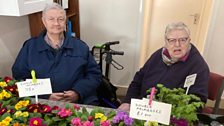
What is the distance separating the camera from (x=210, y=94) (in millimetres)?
1479

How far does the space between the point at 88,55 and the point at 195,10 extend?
63.1 inches

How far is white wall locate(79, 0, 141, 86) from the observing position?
8.23 feet

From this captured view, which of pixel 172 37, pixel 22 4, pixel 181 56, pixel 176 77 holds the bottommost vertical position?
pixel 176 77

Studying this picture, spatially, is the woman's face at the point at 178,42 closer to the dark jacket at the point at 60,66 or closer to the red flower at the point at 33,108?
the dark jacket at the point at 60,66

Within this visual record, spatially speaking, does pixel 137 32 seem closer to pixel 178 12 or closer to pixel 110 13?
pixel 110 13

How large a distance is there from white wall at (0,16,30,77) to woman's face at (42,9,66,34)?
367mm

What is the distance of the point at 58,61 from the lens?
1.55 metres

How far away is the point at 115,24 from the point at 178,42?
1.33 meters

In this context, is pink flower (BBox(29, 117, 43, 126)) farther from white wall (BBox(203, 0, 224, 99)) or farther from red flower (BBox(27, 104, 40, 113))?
white wall (BBox(203, 0, 224, 99))

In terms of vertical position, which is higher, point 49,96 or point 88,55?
point 88,55

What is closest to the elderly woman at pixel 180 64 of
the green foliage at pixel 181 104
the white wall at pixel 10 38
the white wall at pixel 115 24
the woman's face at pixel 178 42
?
the woman's face at pixel 178 42

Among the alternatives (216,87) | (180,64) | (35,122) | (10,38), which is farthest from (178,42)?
(10,38)

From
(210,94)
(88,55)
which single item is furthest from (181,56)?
(88,55)

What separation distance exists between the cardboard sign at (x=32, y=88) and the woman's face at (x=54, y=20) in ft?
2.11
